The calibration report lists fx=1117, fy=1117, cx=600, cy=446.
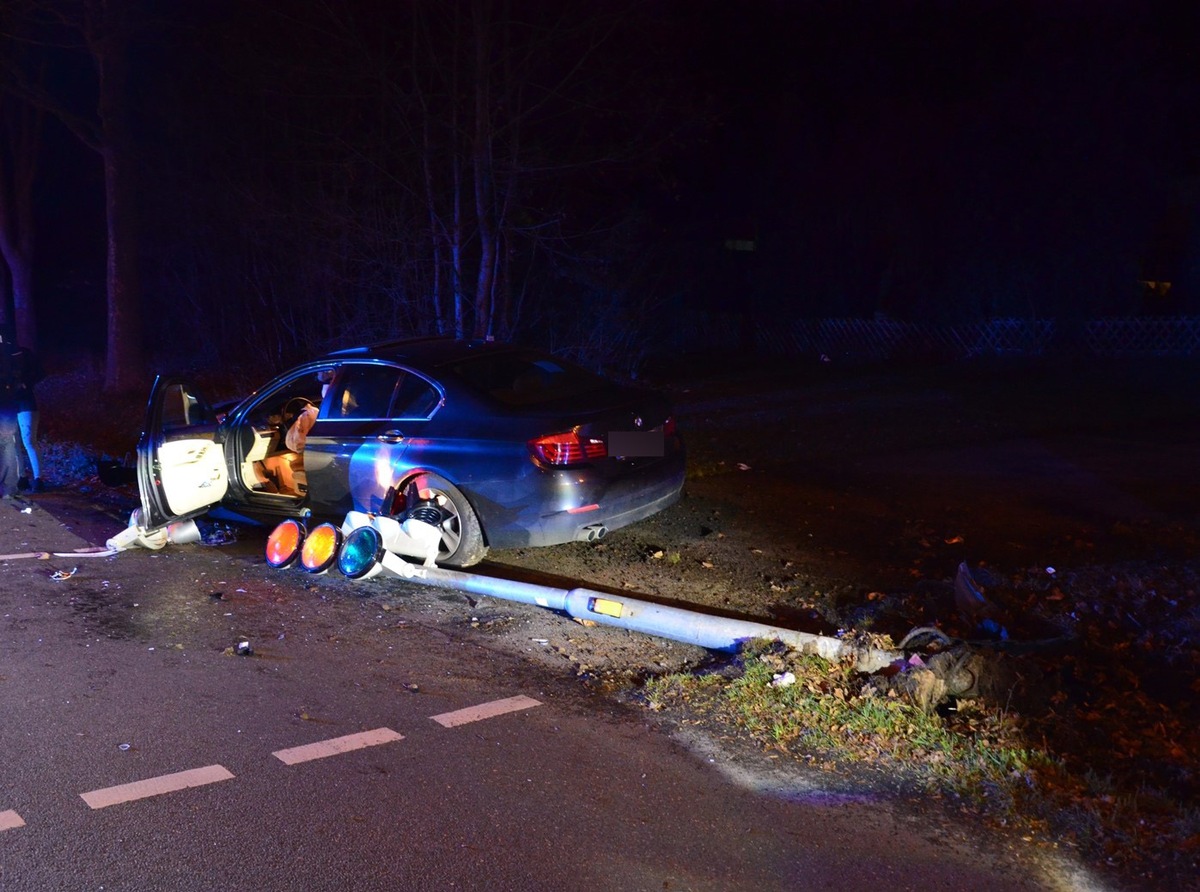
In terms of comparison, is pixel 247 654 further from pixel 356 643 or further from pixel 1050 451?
pixel 1050 451

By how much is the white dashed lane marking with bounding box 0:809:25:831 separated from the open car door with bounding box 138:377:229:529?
4040 millimetres

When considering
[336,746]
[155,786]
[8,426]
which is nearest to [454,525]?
[336,746]

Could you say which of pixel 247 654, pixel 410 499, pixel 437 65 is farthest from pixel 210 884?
pixel 437 65

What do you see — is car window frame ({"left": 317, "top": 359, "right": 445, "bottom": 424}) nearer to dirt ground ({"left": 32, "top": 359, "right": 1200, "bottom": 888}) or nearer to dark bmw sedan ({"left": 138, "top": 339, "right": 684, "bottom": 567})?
dark bmw sedan ({"left": 138, "top": 339, "right": 684, "bottom": 567})

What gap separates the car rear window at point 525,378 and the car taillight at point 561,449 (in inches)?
17.7

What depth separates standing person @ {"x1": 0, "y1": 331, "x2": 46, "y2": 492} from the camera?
415 inches

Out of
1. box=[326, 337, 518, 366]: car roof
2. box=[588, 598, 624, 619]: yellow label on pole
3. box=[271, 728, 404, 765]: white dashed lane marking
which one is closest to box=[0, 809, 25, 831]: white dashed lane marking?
box=[271, 728, 404, 765]: white dashed lane marking

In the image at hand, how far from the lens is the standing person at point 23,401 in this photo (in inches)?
415

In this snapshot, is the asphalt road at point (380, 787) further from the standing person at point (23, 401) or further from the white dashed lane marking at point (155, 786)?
the standing person at point (23, 401)

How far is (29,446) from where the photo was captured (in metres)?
10.7

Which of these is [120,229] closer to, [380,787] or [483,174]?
[483,174]

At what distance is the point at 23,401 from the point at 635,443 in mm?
6686

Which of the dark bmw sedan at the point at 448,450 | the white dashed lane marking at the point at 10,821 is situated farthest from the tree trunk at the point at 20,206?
the white dashed lane marking at the point at 10,821

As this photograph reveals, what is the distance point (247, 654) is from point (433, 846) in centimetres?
244
